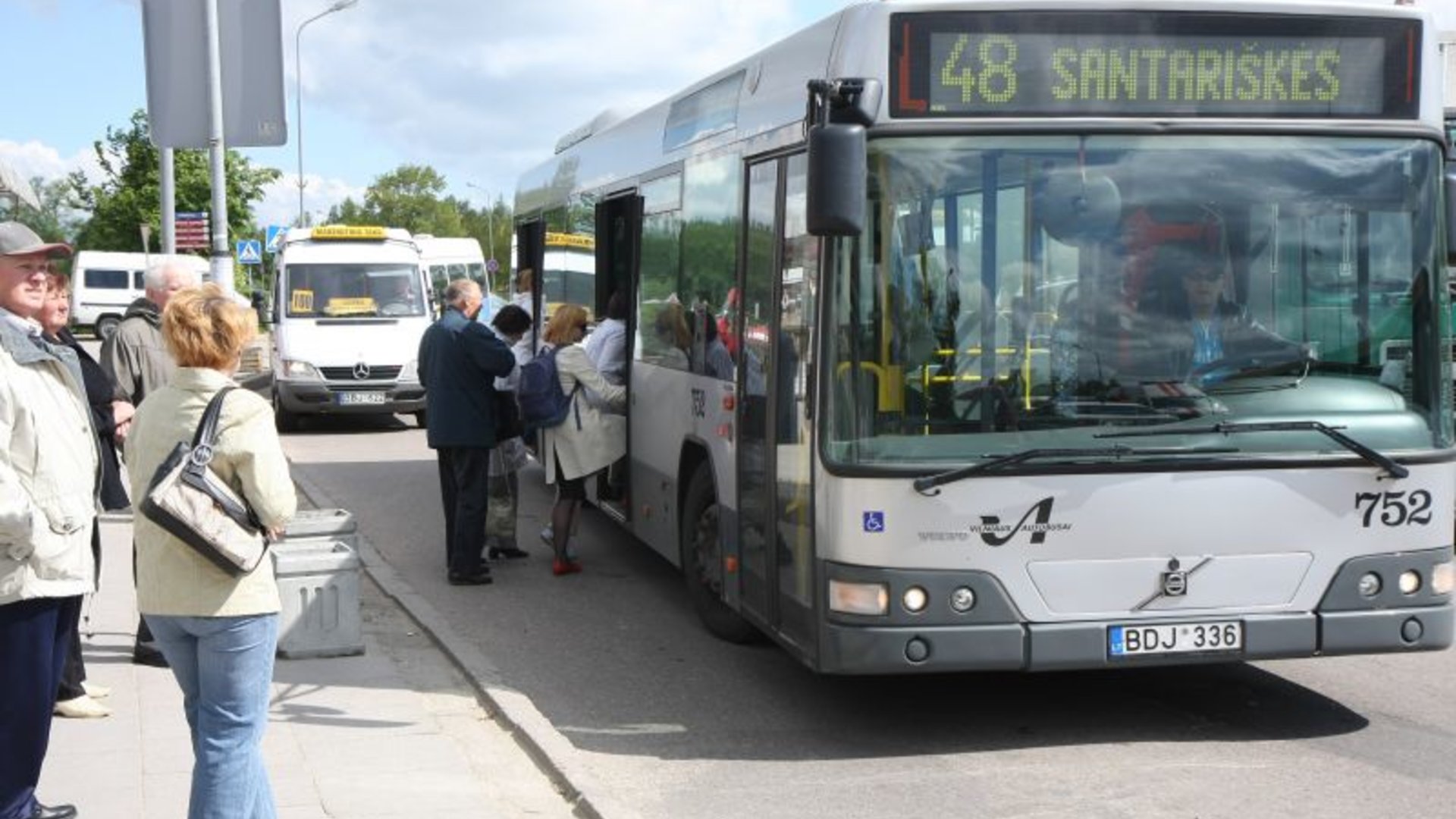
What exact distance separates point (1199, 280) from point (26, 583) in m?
4.36

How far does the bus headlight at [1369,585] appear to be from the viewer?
21.9 ft

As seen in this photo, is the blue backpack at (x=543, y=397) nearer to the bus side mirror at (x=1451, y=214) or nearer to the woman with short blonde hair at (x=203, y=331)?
the bus side mirror at (x=1451, y=214)

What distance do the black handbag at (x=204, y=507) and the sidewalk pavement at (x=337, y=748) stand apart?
1.51 meters

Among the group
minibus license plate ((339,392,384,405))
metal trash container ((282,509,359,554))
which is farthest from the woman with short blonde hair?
minibus license plate ((339,392,384,405))

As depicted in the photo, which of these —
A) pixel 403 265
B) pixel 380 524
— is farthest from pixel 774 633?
pixel 403 265

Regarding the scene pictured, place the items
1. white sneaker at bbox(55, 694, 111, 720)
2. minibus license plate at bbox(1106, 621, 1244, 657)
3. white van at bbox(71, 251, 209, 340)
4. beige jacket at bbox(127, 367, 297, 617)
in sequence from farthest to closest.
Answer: white van at bbox(71, 251, 209, 340)
white sneaker at bbox(55, 694, 111, 720)
minibus license plate at bbox(1106, 621, 1244, 657)
beige jacket at bbox(127, 367, 297, 617)

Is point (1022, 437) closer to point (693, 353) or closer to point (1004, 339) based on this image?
point (1004, 339)

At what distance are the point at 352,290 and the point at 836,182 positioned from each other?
682 inches

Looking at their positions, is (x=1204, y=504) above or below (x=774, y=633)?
above

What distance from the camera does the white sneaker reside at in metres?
7.04

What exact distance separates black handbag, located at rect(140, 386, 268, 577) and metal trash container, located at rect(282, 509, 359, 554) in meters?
3.84

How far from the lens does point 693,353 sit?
8.85m

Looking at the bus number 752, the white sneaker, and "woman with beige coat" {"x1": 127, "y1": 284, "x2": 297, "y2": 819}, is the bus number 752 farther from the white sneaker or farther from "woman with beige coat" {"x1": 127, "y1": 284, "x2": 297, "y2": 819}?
the white sneaker

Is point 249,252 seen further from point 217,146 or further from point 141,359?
point 141,359
